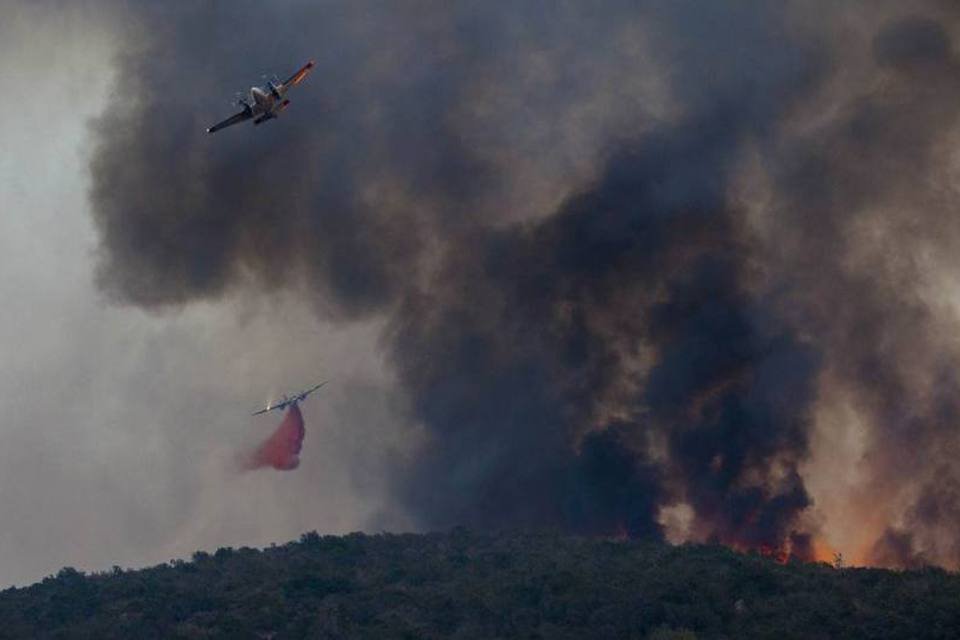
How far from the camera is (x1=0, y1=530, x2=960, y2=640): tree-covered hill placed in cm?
10662

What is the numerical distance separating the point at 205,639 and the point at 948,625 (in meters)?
56.3

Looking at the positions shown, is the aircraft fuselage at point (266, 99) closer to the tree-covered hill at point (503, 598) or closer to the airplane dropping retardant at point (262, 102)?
the airplane dropping retardant at point (262, 102)

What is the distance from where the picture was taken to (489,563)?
440 feet

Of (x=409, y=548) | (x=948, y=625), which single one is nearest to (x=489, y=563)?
(x=409, y=548)

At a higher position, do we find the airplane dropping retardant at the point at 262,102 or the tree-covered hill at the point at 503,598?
the airplane dropping retardant at the point at 262,102

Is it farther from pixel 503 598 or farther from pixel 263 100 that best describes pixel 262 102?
pixel 503 598

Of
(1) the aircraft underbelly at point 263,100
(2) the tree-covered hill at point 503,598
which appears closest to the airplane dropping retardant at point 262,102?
(1) the aircraft underbelly at point 263,100

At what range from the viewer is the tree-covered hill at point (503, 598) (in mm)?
106625

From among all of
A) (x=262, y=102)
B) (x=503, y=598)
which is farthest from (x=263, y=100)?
(x=503, y=598)

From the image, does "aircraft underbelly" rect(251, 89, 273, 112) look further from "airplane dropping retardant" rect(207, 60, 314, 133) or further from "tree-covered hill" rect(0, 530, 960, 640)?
"tree-covered hill" rect(0, 530, 960, 640)

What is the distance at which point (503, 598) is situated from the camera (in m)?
118

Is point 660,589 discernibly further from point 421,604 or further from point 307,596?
point 307,596

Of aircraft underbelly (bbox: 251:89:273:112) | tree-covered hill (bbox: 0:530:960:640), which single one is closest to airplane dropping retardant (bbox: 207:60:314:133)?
aircraft underbelly (bbox: 251:89:273:112)

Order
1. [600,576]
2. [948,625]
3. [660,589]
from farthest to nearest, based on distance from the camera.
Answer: [600,576], [660,589], [948,625]
